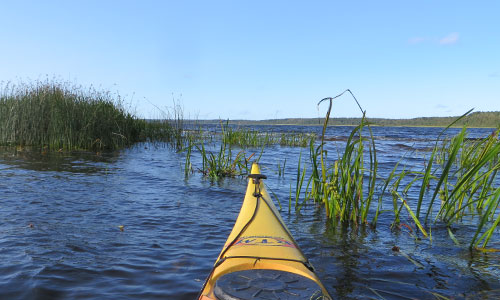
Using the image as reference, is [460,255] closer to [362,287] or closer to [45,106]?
[362,287]

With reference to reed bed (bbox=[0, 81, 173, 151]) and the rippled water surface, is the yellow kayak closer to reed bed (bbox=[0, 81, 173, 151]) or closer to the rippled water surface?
the rippled water surface

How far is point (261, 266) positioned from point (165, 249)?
1673mm

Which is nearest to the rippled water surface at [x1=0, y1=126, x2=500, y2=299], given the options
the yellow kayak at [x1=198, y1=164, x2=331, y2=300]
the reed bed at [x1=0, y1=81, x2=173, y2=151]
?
the yellow kayak at [x1=198, y1=164, x2=331, y2=300]

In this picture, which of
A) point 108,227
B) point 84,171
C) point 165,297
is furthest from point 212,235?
point 84,171

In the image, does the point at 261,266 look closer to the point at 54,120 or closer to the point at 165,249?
the point at 165,249

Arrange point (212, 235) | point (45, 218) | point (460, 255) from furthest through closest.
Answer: point (45, 218) → point (212, 235) → point (460, 255)

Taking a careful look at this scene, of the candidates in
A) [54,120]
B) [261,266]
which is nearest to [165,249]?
[261,266]

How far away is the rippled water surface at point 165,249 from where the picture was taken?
319cm

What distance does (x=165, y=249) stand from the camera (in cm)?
410

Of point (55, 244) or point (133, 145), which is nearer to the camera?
point (55, 244)

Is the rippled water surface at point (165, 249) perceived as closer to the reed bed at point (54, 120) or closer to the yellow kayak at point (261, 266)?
the yellow kayak at point (261, 266)

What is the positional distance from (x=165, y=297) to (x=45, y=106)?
11158 millimetres

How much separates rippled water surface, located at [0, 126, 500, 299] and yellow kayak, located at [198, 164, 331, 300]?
1.77ft

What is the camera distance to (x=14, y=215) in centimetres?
511
